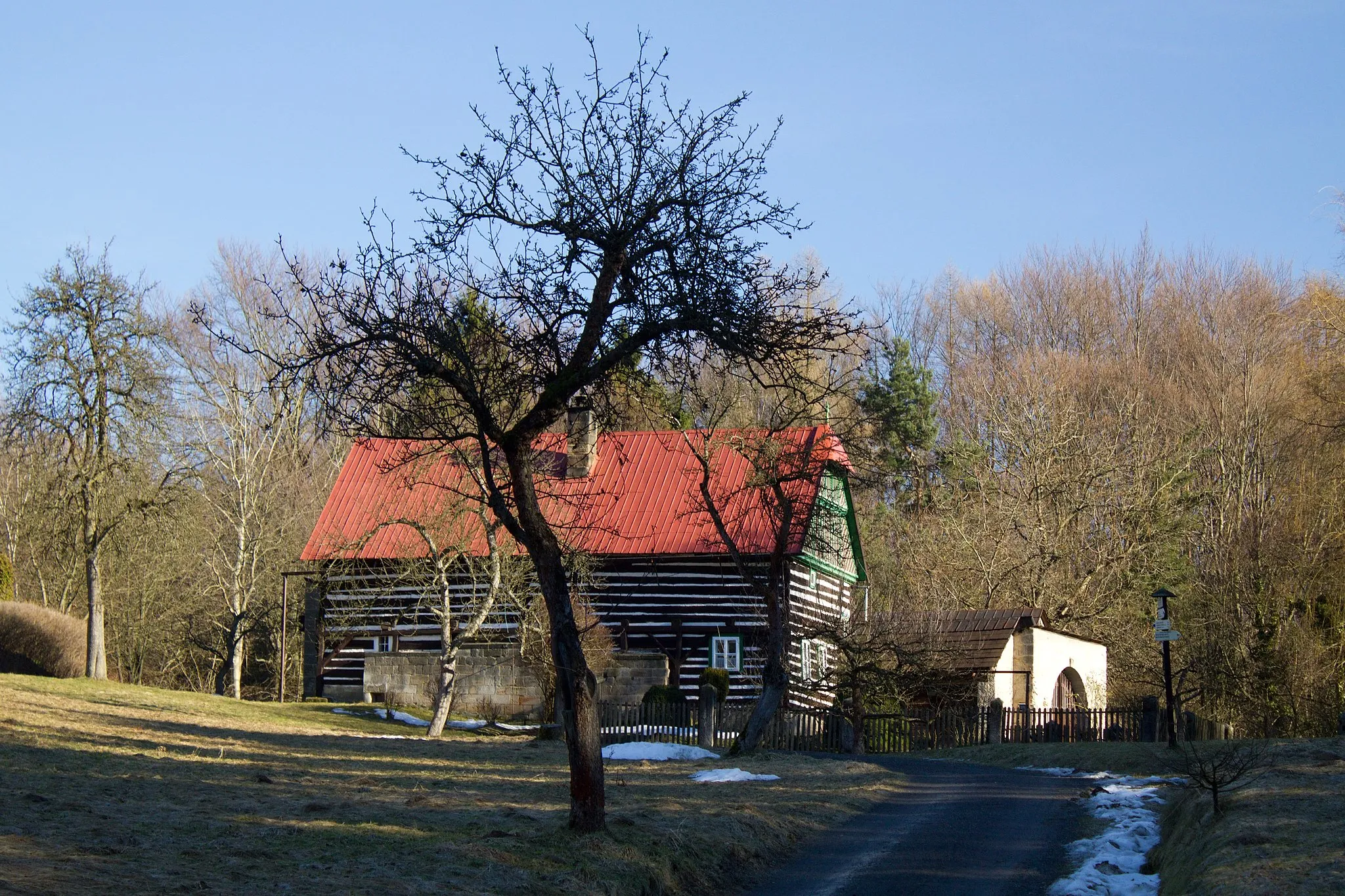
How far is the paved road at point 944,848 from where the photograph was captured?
33.1 ft

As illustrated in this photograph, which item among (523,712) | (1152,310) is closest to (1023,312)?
(1152,310)

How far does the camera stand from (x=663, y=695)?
95.4ft

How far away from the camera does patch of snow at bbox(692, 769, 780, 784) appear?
16406 mm

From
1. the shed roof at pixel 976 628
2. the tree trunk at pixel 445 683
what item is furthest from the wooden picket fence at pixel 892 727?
the tree trunk at pixel 445 683

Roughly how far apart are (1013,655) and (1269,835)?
23.8 m

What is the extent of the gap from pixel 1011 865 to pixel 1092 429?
1491 inches

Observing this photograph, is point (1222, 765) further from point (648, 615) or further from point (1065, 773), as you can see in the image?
point (648, 615)

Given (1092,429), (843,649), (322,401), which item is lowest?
(843,649)

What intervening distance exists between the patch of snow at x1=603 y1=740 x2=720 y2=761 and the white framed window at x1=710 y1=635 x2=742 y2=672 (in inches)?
420

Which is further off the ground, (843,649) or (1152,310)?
(1152,310)

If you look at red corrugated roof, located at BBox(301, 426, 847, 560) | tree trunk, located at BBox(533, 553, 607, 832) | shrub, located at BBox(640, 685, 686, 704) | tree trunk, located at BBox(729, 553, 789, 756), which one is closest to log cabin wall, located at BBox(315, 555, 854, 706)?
red corrugated roof, located at BBox(301, 426, 847, 560)

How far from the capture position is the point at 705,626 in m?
33.1

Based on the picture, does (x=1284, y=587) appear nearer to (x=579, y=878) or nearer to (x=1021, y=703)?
(x=1021, y=703)

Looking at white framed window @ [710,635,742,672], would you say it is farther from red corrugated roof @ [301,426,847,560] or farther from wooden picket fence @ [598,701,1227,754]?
wooden picket fence @ [598,701,1227,754]
